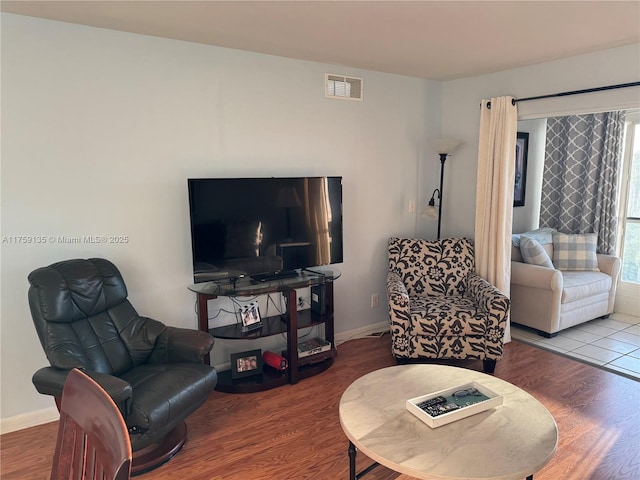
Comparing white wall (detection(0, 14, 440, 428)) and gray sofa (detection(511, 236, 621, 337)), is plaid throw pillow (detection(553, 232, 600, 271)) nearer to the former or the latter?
gray sofa (detection(511, 236, 621, 337))

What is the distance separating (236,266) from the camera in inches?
119

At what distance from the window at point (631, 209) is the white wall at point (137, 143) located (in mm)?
2860

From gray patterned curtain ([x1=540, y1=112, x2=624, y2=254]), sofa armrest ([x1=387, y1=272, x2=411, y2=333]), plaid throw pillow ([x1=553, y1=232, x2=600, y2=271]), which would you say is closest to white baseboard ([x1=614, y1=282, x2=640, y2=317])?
gray patterned curtain ([x1=540, y1=112, x2=624, y2=254])

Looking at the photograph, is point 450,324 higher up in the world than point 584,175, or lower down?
lower down

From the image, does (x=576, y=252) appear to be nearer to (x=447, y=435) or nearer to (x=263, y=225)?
(x=263, y=225)

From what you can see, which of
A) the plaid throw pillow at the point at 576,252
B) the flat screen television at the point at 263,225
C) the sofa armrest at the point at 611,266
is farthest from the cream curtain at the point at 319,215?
the sofa armrest at the point at 611,266

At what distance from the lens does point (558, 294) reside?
3867 mm

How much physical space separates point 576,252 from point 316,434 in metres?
3.46

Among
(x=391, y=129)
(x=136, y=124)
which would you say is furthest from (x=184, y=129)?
(x=391, y=129)

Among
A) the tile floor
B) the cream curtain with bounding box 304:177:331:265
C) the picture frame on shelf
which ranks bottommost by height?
the tile floor

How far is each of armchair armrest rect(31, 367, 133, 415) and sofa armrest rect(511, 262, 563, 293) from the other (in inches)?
139

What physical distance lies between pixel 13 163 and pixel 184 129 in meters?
1.01

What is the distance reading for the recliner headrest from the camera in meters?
2.29

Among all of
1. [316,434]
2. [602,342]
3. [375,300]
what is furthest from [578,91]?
[316,434]
